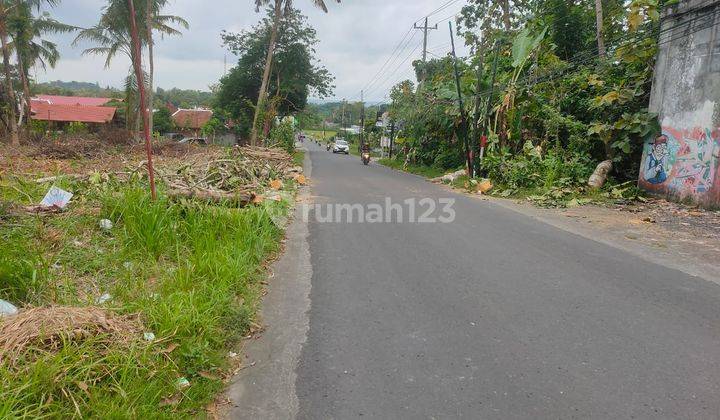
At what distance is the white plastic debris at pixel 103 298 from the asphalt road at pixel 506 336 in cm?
175

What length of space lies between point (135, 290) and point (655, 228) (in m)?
8.36

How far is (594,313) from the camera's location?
14.0 ft

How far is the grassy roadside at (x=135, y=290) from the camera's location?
8.77 ft

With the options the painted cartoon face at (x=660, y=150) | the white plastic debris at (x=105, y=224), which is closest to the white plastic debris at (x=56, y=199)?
the white plastic debris at (x=105, y=224)

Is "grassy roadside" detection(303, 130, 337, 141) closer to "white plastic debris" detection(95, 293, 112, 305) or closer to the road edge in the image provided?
the road edge

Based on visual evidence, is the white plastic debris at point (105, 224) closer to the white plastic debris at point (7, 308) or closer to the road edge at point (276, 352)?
the road edge at point (276, 352)

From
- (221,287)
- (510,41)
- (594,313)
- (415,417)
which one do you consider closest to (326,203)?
(221,287)

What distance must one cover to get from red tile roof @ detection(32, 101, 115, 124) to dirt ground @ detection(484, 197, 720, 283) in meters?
41.2

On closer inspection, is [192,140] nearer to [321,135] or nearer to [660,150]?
[660,150]

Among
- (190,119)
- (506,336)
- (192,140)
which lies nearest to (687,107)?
(506,336)

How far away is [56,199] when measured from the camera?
21.8ft

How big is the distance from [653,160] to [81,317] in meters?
12.3

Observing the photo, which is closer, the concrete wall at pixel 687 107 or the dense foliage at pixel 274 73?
the concrete wall at pixel 687 107

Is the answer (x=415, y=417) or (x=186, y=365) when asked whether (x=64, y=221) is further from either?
(x=415, y=417)
